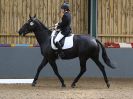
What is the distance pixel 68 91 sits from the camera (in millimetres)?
13055

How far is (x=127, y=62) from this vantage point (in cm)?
1775

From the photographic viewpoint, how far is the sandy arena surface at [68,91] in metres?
11.8

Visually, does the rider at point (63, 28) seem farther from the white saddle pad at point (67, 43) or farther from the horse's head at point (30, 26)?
the horse's head at point (30, 26)

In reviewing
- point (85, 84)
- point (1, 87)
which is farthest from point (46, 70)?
point (1, 87)

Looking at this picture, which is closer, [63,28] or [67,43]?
[63,28]

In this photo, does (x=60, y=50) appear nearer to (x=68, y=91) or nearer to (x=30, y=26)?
(x=30, y=26)

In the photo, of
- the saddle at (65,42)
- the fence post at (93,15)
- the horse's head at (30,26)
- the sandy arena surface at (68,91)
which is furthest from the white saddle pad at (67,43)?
the fence post at (93,15)

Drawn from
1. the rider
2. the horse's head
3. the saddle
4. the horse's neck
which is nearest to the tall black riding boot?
the rider

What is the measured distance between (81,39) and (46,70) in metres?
3.56

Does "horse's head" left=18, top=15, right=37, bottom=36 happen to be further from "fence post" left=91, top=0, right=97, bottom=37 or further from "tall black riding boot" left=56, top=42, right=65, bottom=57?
"fence post" left=91, top=0, right=97, bottom=37

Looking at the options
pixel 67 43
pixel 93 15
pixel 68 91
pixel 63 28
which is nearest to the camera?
pixel 68 91

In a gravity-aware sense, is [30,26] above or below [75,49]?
above

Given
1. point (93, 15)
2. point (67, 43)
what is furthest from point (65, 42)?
point (93, 15)

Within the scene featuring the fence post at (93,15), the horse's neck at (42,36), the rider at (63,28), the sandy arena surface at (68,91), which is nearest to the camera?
the sandy arena surface at (68,91)
